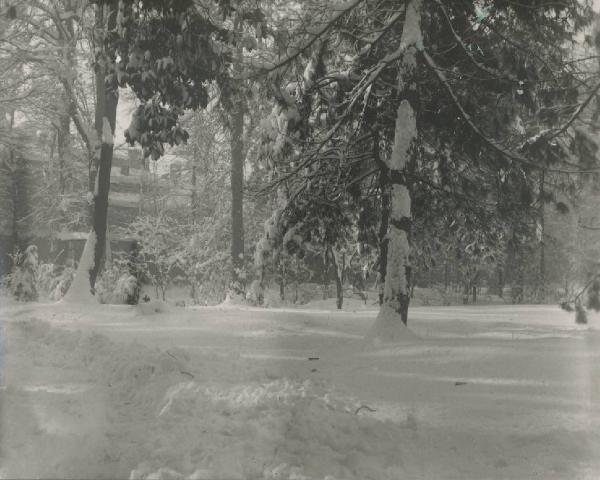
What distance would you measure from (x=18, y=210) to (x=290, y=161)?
20468mm

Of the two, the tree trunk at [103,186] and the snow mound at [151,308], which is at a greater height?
the tree trunk at [103,186]

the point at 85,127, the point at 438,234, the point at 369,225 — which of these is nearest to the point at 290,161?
the point at 369,225

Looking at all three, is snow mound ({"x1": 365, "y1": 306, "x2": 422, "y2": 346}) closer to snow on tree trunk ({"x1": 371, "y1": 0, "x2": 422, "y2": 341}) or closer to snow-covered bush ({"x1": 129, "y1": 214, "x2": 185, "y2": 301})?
snow on tree trunk ({"x1": 371, "y1": 0, "x2": 422, "y2": 341})

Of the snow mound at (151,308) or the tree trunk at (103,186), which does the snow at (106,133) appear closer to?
the tree trunk at (103,186)

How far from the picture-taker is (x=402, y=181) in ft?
27.1

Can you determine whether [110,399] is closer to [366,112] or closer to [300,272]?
[366,112]

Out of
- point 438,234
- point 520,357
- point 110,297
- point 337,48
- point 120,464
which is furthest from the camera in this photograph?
point 110,297

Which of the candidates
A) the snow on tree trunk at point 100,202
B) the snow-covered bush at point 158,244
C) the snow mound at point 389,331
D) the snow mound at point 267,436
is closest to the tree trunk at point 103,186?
the snow on tree trunk at point 100,202

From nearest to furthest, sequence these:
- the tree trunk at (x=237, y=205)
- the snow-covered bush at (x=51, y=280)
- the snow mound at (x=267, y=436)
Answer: the snow mound at (x=267, y=436) → the snow-covered bush at (x=51, y=280) → the tree trunk at (x=237, y=205)

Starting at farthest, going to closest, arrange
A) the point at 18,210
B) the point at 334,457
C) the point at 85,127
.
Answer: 1. the point at 18,210
2. the point at 85,127
3. the point at 334,457

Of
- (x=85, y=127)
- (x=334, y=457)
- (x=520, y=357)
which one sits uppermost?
(x=85, y=127)

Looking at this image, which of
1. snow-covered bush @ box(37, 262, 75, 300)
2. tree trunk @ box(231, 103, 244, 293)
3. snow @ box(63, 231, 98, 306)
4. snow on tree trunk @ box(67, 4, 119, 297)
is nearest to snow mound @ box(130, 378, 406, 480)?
snow @ box(63, 231, 98, 306)

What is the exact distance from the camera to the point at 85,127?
15758mm

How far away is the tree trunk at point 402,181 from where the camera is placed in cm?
809
